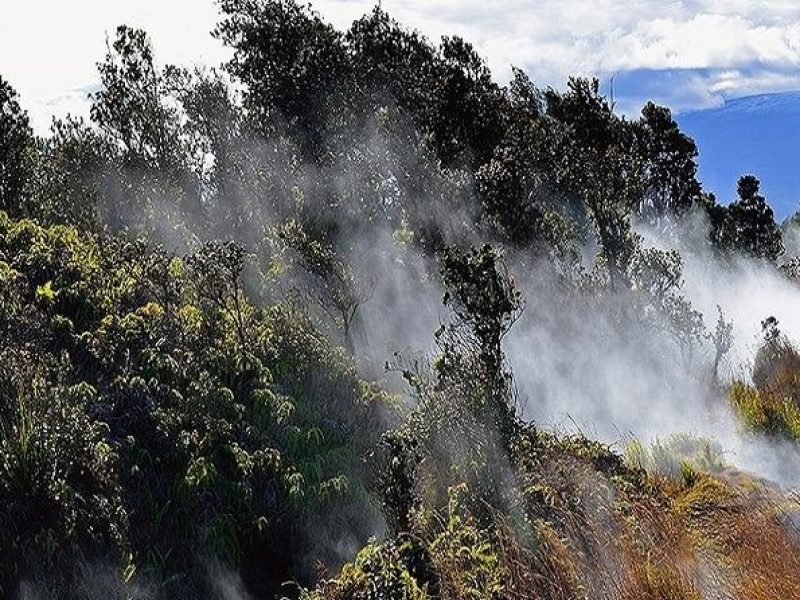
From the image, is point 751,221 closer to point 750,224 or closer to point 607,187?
point 750,224

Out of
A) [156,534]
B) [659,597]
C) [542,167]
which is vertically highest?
[542,167]

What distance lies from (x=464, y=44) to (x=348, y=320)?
10.3 m

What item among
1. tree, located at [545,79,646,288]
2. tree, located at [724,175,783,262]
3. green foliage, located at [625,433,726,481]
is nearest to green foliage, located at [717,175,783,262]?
tree, located at [724,175,783,262]

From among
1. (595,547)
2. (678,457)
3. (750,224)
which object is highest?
(750,224)

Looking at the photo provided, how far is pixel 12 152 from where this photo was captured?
13414 mm

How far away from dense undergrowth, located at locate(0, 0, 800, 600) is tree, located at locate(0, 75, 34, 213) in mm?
40

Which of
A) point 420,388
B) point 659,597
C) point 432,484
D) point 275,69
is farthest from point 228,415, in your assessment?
point 275,69

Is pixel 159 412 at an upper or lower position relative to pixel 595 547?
upper

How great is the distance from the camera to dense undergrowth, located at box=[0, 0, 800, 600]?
21.6ft

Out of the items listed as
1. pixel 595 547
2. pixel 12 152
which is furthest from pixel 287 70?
pixel 595 547

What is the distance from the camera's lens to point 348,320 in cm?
1195

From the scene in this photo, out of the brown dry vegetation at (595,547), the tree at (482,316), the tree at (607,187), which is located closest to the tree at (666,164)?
the tree at (607,187)

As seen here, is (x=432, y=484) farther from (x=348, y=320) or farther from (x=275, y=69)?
(x=275, y=69)

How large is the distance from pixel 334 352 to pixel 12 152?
263 inches
